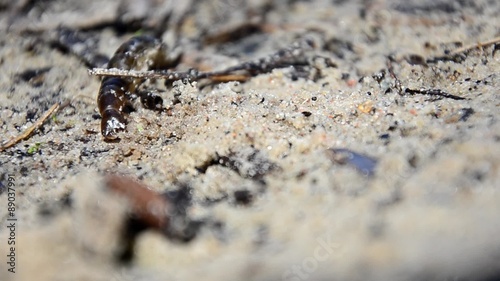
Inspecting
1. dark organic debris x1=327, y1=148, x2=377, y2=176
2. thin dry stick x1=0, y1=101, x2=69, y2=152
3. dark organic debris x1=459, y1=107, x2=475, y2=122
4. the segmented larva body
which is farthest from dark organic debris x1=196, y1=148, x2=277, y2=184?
thin dry stick x1=0, y1=101, x2=69, y2=152

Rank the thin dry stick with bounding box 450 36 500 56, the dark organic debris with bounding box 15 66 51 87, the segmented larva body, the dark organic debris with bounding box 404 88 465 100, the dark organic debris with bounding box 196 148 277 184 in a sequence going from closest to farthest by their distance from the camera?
the dark organic debris with bounding box 196 148 277 184 → the dark organic debris with bounding box 404 88 465 100 → the segmented larva body → the thin dry stick with bounding box 450 36 500 56 → the dark organic debris with bounding box 15 66 51 87

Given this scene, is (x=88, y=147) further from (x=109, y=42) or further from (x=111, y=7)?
(x=111, y=7)

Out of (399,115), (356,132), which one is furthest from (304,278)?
(399,115)

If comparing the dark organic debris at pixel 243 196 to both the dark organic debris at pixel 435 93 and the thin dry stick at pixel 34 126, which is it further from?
the thin dry stick at pixel 34 126

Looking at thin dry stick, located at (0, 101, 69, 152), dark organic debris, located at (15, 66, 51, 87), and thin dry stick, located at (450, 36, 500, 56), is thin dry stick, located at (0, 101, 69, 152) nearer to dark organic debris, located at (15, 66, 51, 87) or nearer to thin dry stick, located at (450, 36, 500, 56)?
dark organic debris, located at (15, 66, 51, 87)

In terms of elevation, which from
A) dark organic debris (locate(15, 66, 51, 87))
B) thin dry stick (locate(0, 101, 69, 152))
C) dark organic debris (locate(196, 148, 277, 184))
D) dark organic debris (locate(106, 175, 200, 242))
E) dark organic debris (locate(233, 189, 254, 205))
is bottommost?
dark organic debris (locate(106, 175, 200, 242))

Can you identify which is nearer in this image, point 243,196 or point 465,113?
point 243,196

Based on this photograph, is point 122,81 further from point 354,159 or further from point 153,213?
point 354,159

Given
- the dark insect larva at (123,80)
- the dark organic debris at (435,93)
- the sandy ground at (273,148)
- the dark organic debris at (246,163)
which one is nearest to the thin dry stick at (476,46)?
the sandy ground at (273,148)

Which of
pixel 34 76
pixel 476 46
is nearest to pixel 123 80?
pixel 34 76
